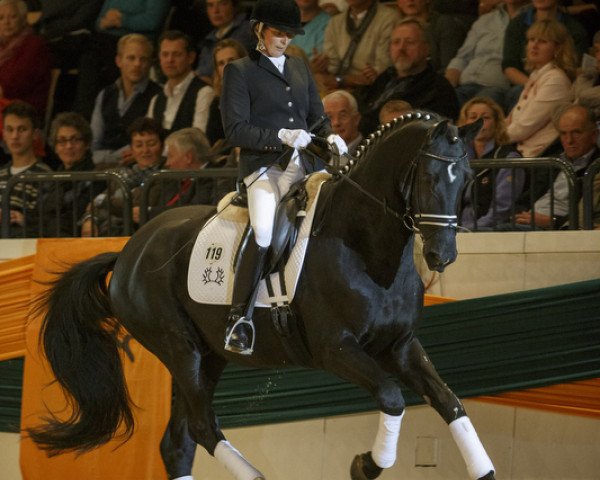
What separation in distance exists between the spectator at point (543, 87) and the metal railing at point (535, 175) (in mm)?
447

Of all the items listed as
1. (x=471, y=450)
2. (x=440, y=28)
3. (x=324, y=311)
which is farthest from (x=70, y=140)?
(x=471, y=450)

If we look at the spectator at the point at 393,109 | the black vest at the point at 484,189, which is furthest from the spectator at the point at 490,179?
the spectator at the point at 393,109

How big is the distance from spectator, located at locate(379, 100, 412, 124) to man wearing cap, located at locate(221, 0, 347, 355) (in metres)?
1.75

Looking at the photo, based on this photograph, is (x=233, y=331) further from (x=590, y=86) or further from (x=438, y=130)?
(x=590, y=86)

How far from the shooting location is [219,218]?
6.96m

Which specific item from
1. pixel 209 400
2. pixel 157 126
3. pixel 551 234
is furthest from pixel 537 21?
pixel 209 400

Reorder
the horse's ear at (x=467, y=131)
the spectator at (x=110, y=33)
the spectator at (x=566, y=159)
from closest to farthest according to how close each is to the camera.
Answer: the horse's ear at (x=467, y=131), the spectator at (x=566, y=159), the spectator at (x=110, y=33)

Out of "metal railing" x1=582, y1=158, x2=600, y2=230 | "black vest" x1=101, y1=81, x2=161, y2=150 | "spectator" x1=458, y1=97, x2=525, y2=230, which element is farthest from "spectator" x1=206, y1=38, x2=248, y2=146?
"metal railing" x1=582, y1=158, x2=600, y2=230

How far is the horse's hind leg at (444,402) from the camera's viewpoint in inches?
241

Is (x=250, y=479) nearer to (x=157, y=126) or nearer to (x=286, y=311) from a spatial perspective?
(x=286, y=311)

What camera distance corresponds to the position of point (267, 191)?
669cm

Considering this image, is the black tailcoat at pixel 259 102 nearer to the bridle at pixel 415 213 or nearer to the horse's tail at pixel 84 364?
the bridle at pixel 415 213

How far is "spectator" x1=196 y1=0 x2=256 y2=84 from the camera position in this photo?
10.5 m

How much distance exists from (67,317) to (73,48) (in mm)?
4825
